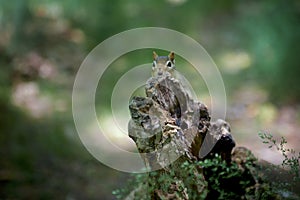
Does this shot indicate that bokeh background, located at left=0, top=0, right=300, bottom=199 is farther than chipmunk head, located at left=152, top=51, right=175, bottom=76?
Yes

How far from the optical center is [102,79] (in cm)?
365

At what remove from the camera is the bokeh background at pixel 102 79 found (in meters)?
2.56

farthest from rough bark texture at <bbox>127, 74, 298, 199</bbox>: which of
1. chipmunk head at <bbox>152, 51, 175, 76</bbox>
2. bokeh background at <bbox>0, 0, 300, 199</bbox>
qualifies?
bokeh background at <bbox>0, 0, 300, 199</bbox>

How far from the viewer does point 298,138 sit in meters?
2.49

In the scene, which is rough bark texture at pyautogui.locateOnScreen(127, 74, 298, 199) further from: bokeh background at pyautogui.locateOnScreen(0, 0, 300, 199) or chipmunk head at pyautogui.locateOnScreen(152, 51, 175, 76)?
bokeh background at pyautogui.locateOnScreen(0, 0, 300, 199)

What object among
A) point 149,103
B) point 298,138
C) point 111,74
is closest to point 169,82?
point 149,103

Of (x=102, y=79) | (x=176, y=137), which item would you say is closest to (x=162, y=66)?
(x=176, y=137)

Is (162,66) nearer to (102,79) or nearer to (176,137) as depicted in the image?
(176,137)

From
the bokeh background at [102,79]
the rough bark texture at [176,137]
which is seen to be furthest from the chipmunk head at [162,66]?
the bokeh background at [102,79]

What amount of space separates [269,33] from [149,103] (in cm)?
252

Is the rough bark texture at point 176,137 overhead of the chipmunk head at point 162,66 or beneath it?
beneath

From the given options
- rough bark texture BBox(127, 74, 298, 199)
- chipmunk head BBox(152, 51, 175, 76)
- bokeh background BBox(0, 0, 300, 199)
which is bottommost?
Result: rough bark texture BBox(127, 74, 298, 199)

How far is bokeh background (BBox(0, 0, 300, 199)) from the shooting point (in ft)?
8.41

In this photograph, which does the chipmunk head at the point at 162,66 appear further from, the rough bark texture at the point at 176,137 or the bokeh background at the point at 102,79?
the bokeh background at the point at 102,79
